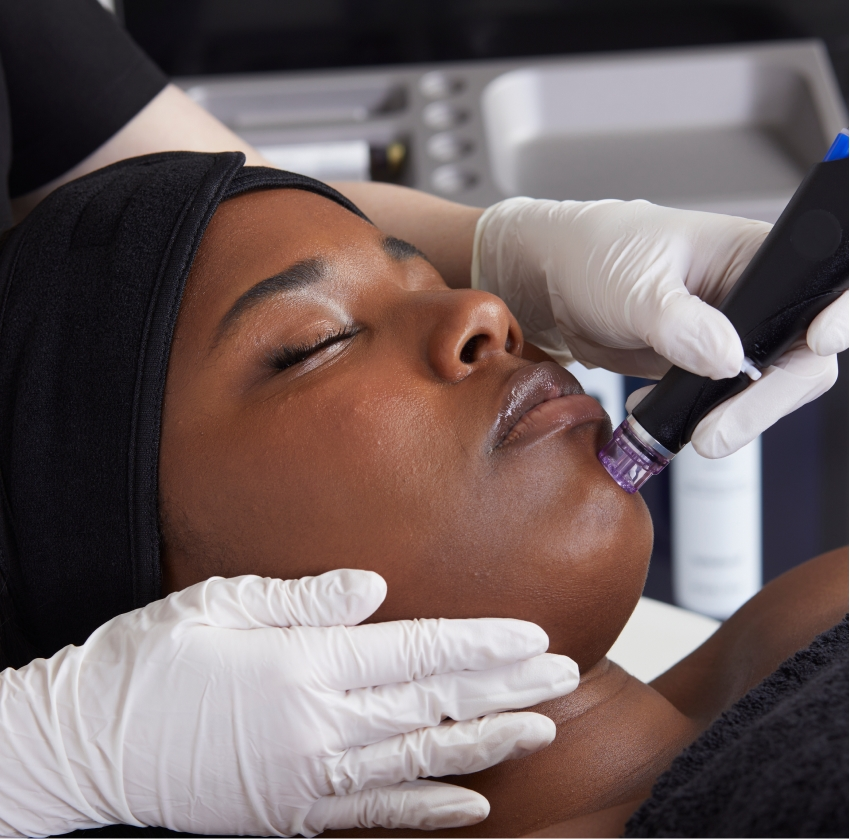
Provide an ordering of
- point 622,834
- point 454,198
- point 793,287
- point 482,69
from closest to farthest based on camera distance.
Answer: point 622,834, point 793,287, point 454,198, point 482,69

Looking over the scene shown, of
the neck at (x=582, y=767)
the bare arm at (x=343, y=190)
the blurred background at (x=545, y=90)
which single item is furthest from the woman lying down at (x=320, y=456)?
the blurred background at (x=545, y=90)

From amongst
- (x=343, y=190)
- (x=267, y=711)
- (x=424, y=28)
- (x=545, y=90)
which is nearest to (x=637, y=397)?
(x=267, y=711)

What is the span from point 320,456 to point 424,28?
226 cm

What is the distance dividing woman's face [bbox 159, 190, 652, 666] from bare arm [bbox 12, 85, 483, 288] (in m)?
0.53

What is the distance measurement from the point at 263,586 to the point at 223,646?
0.07 m

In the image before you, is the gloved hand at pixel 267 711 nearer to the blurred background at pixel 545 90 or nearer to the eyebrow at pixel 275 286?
the eyebrow at pixel 275 286

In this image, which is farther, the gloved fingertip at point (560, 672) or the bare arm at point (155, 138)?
the bare arm at point (155, 138)

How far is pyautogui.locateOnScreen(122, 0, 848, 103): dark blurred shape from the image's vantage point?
2816 millimetres

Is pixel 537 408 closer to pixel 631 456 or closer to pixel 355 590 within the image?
pixel 631 456

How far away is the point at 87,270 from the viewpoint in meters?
1.12

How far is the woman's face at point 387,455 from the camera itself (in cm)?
98

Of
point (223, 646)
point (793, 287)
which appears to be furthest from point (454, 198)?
point (223, 646)

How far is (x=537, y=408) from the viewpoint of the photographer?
3.41 ft

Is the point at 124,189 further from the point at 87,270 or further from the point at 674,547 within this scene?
the point at 674,547
